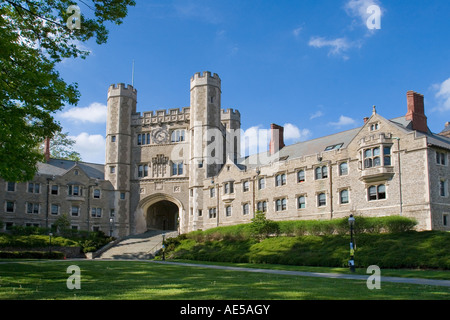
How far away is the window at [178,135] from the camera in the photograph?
188ft

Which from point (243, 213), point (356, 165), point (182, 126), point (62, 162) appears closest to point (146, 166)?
point (182, 126)

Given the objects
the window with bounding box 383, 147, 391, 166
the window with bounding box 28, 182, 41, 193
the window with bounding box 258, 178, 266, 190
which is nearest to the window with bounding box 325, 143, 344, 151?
the window with bounding box 383, 147, 391, 166

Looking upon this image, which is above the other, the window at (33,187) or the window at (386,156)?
the window at (386,156)

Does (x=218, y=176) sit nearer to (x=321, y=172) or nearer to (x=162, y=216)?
(x=321, y=172)

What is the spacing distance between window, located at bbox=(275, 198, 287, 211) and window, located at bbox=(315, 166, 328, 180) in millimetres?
4696

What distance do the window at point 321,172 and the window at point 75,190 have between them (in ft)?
99.7

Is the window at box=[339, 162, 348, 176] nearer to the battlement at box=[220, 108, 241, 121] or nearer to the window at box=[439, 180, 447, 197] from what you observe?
the window at box=[439, 180, 447, 197]

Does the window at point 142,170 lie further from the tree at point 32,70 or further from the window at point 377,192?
the tree at point 32,70

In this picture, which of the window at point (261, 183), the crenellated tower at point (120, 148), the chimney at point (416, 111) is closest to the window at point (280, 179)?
the window at point (261, 183)

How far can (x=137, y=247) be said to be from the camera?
48406 mm

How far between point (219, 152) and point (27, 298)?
147 feet

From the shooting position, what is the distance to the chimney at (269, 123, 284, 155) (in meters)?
50.9

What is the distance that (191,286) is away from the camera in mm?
14328
